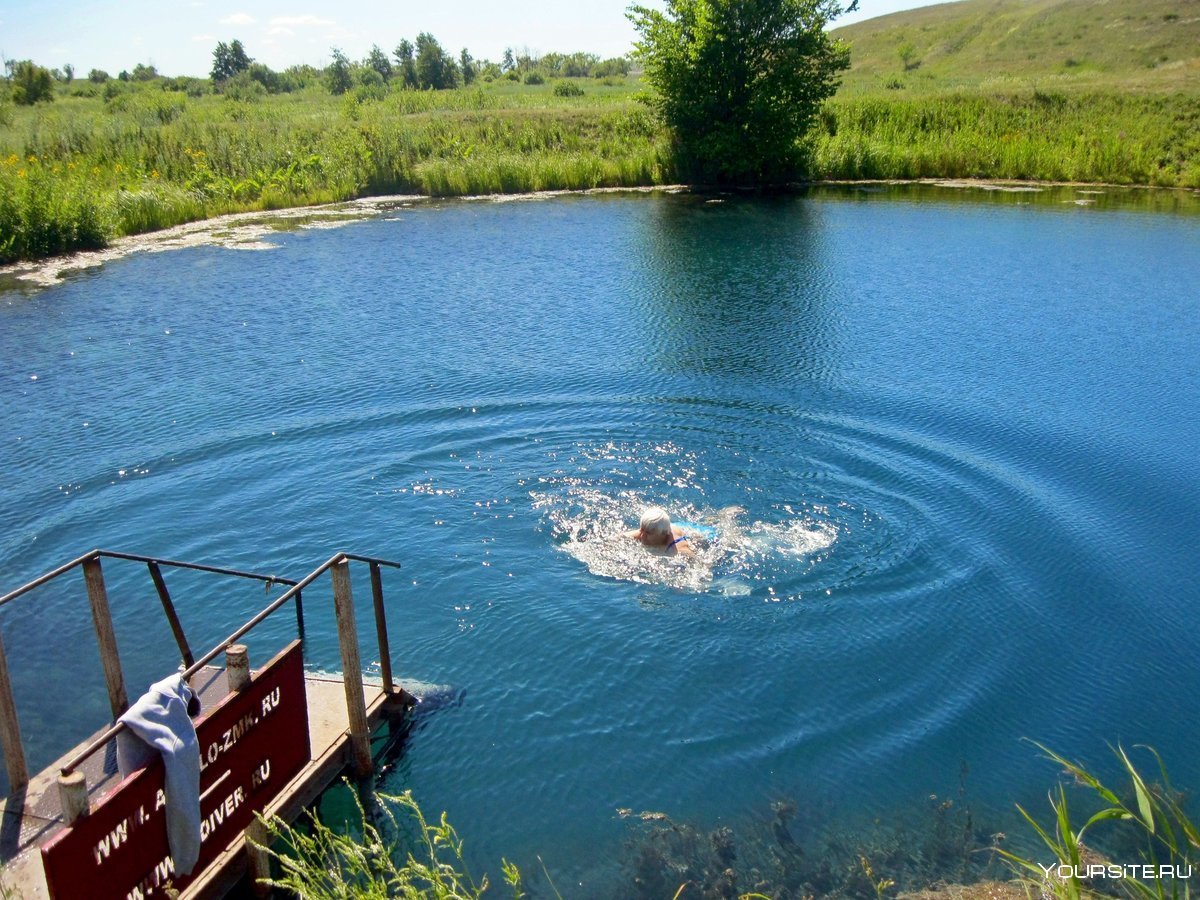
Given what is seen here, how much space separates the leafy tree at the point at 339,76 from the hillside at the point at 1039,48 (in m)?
38.4

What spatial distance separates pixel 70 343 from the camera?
20.2 m

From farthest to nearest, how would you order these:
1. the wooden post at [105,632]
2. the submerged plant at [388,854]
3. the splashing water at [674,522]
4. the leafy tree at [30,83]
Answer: the leafy tree at [30,83]
the splashing water at [674,522]
the wooden post at [105,632]
the submerged plant at [388,854]

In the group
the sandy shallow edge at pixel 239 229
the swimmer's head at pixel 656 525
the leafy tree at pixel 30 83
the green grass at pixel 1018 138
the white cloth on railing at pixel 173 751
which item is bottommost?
the swimmer's head at pixel 656 525

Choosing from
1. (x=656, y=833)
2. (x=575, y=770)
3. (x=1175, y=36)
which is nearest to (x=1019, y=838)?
(x=656, y=833)

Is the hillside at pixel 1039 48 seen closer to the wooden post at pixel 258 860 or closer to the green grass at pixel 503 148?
the green grass at pixel 503 148

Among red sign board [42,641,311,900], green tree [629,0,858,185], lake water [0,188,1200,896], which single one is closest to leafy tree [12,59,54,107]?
green tree [629,0,858,185]

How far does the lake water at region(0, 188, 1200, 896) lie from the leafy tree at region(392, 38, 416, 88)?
2183 inches

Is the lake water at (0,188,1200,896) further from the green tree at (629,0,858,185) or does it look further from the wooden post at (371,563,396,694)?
the green tree at (629,0,858,185)

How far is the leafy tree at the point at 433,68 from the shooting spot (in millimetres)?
73188

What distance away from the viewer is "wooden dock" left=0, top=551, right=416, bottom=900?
5859mm

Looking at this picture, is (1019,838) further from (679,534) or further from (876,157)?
(876,157)

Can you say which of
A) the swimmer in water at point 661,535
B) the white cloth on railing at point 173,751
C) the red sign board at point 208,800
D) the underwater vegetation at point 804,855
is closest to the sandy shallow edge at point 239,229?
the swimmer in water at point 661,535

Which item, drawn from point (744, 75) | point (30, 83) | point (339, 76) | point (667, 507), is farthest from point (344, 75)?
point (667, 507)

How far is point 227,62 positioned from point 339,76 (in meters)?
14.2
